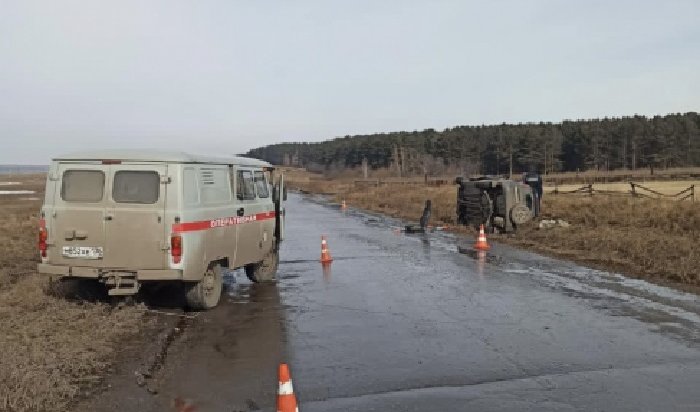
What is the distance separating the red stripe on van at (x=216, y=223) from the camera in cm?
844

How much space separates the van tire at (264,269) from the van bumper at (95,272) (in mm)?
3567

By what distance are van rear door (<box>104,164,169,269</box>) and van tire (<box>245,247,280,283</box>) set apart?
364cm

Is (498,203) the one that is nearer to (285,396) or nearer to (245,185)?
(245,185)

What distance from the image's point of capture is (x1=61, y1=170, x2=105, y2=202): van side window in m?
8.70

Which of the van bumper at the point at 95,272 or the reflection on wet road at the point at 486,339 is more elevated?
the van bumper at the point at 95,272

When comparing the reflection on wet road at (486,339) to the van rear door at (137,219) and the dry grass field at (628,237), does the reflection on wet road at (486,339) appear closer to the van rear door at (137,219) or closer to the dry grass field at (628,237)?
the dry grass field at (628,237)

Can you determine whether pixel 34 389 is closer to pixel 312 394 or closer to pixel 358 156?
pixel 312 394

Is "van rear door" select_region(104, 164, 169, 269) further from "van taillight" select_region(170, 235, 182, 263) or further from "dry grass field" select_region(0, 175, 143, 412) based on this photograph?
"dry grass field" select_region(0, 175, 143, 412)

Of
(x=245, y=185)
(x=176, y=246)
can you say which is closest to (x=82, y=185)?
(x=176, y=246)

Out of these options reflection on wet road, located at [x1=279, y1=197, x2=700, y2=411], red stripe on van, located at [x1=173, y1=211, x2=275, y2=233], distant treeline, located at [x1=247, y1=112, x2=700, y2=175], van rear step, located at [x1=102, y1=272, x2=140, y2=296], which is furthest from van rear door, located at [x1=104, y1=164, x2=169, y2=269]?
distant treeline, located at [x1=247, y1=112, x2=700, y2=175]

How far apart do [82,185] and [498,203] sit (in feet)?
50.9

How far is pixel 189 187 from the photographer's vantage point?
879cm

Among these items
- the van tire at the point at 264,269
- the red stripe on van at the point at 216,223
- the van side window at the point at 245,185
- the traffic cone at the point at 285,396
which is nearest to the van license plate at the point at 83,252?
the red stripe on van at the point at 216,223

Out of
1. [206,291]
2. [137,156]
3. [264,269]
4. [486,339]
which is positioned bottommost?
[486,339]
